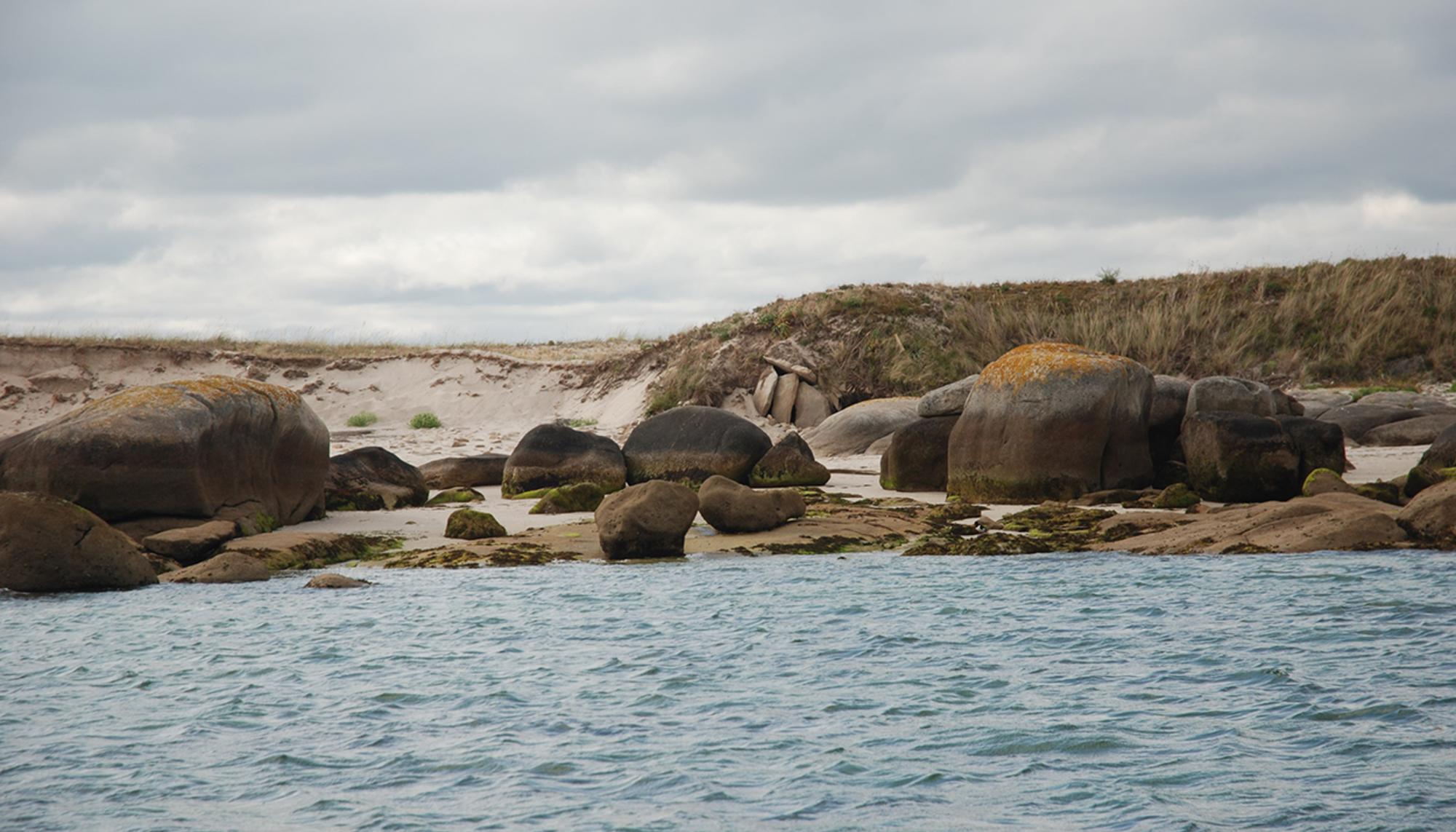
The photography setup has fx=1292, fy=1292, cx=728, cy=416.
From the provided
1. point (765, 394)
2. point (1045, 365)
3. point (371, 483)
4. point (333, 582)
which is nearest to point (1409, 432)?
point (1045, 365)

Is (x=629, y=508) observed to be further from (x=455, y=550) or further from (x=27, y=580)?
(x=27, y=580)

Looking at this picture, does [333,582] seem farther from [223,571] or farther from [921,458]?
[921,458]

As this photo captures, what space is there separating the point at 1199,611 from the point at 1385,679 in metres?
2.23

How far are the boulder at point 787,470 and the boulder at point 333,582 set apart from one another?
6836 mm

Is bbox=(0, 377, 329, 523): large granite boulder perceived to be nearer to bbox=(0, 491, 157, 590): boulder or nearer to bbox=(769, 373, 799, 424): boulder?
bbox=(0, 491, 157, 590): boulder

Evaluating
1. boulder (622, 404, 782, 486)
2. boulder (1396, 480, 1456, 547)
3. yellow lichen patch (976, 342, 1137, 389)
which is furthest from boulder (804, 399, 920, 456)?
boulder (1396, 480, 1456, 547)

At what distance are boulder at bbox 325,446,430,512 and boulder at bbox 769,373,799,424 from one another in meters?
9.98

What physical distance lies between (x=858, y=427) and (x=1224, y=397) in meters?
6.37

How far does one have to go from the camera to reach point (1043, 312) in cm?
3039

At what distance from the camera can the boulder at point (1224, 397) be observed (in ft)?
56.7

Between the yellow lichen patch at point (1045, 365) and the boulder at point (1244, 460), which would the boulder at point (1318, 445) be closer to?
the boulder at point (1244, 460)

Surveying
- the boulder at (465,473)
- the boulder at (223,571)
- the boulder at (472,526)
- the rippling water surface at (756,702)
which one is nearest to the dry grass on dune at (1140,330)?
the boulder at (465,473)

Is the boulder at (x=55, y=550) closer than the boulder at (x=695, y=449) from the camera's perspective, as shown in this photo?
Yes

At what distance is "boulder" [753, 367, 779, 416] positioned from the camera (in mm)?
26391
